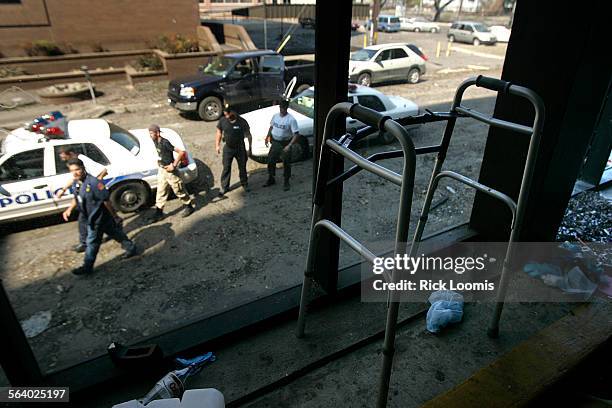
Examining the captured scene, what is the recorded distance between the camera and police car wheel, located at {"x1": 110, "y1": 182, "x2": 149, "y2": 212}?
6.39 m

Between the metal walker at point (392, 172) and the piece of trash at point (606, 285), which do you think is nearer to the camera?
the metal walker at point (392, 172)

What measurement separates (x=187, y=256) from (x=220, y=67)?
7.85 m

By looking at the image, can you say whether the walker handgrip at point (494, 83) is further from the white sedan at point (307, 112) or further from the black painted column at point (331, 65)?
the white sedan at point (307, 112)

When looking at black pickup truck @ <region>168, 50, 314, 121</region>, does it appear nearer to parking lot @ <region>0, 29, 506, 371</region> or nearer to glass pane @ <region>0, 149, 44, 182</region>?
parking lot @ <region>0, 29, 506, 371</region>

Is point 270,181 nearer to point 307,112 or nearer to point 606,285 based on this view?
point 307,112

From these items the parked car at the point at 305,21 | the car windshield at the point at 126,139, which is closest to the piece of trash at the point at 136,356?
the car windshield at the point at 126,139

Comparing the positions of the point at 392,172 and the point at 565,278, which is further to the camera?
the point at 565,278

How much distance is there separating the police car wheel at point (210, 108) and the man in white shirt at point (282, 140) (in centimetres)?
407

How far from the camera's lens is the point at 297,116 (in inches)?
337

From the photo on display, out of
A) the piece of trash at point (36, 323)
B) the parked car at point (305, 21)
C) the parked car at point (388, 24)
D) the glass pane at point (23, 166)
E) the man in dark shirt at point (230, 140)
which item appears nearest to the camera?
the piece of trash at point (36, 323)

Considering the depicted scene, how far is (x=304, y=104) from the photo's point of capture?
9.05 meters

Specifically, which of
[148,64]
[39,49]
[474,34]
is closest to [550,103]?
[148,64]

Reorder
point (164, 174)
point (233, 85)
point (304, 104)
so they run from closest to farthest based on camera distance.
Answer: point (164, 174)
point (304, 104)
point (233, 85)

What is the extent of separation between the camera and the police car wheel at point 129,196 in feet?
21.0
